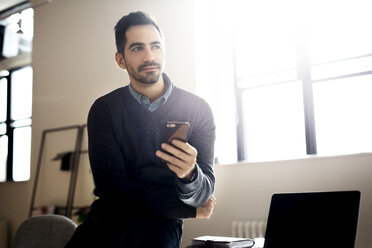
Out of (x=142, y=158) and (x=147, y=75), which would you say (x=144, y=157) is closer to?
(x=142, y=158)

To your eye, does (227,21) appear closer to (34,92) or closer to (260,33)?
(260,33)

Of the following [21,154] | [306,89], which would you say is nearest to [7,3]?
[21,154]

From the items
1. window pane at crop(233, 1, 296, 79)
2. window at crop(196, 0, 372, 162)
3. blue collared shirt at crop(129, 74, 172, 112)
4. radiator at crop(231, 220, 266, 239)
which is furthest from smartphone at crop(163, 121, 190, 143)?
window pane at crop(233, 1, 296, 79)

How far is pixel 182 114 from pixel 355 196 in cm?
65

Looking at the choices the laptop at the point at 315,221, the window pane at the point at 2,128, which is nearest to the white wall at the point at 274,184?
the laptop at the point at 315,221

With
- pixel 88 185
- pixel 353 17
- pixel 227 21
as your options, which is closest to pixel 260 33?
pixel 227 21

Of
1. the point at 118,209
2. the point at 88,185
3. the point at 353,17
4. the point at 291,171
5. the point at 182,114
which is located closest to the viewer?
the point at 118,209

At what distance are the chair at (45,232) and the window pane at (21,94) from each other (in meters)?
3.97

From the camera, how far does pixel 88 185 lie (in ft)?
15.5

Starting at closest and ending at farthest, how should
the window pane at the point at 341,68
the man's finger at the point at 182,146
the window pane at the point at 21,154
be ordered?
the man's finger at the point at 182,146, the window pane at the point at 341,68, the window pane at the point at 21,154

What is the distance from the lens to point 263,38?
13.5 feet

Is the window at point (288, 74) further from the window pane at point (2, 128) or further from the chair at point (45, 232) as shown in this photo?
the window pane at point (2, 128)

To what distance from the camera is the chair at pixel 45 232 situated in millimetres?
1940

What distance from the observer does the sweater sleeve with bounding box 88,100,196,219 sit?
130 cm
